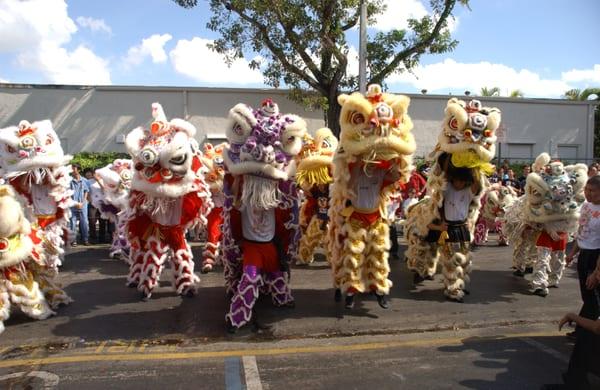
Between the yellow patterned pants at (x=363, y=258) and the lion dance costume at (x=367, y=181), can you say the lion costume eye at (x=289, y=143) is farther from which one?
the yellow patterned pants at (x=363, y=258)

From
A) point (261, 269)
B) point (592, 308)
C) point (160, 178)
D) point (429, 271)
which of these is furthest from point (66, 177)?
point (592, 308)

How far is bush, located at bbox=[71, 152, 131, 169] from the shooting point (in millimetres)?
15344

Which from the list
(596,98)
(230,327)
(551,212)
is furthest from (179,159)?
(596,98)

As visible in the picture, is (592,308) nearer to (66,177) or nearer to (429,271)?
(429,271)

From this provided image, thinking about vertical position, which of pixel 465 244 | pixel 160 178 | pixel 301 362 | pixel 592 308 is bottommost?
pixel 301 362

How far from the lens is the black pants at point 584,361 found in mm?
3312

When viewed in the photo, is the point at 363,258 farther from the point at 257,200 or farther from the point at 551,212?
the point at 551,212

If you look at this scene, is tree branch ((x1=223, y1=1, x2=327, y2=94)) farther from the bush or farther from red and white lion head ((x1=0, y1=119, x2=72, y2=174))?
red and white lion head ((x1=0, y1=119, x2=72, y2=174))

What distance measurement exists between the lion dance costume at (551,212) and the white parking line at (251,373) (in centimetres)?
442

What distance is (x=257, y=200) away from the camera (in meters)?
5.01

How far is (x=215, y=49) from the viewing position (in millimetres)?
14672

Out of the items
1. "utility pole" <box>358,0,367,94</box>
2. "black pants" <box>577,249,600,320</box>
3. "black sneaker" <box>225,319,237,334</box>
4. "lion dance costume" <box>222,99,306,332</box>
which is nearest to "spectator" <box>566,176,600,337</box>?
"black pants" <box>577,249,600,320</box>

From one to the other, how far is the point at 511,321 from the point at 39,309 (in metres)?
5.48

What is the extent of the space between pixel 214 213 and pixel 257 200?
335cm
